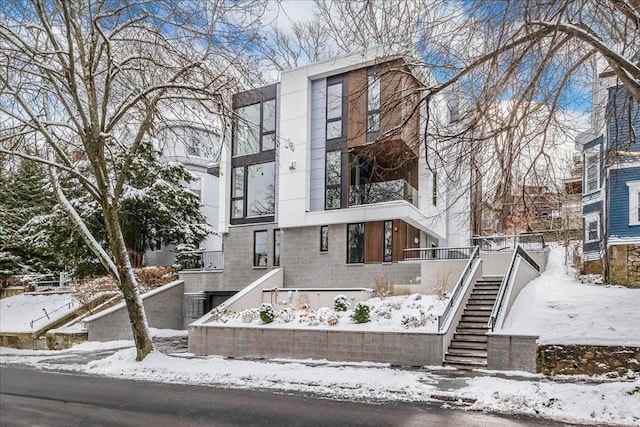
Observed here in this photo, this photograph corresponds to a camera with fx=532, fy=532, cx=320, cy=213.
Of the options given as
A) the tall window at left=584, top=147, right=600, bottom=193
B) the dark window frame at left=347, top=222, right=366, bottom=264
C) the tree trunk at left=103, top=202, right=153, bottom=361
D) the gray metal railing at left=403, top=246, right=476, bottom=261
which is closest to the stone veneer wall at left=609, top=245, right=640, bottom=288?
the tall window at left=584, top=147, right=600, bottom=193

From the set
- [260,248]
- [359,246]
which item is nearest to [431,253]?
[359,246]

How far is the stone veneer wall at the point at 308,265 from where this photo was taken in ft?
67.7

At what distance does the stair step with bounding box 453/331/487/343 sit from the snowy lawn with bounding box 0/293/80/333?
16.1m

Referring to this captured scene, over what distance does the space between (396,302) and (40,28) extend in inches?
468

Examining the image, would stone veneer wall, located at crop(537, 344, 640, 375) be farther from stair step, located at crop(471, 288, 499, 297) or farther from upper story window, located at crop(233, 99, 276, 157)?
upper story window, located at crop(233, 99, 276, 157)

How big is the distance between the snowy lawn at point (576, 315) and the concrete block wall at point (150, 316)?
14485 millimetres

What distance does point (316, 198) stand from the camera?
22.7 metres

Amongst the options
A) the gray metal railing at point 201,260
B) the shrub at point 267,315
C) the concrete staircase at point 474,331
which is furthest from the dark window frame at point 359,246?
the gray metal railing at point 201,260

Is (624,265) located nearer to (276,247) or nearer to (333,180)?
(333,180)

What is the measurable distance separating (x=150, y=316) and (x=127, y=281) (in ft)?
29.5

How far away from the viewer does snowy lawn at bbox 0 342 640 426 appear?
832 cm

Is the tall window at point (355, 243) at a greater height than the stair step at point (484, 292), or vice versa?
the tall window at point (355, 243)

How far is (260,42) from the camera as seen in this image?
446 inches

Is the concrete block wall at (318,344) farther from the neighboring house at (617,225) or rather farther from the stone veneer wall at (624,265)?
the stone veneer wall at (624,265)
